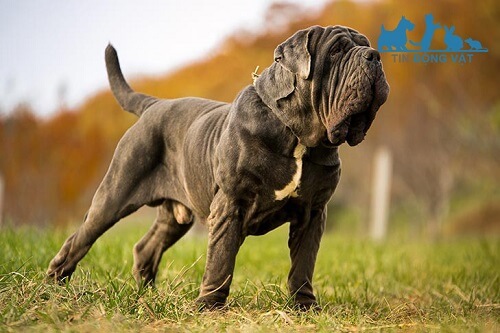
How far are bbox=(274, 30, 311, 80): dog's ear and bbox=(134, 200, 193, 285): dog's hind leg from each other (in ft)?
5.44

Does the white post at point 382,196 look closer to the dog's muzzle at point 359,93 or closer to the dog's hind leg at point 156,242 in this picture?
the dog's hind leg at point 156,242

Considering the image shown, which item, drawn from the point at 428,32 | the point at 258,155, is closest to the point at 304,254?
the point at 258,155

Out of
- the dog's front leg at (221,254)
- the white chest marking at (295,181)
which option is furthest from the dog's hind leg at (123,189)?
the white chest marking at (295,181)

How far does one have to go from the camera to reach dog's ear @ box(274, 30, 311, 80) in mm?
3750

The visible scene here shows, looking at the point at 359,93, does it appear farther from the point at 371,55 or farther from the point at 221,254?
the point at 221,254

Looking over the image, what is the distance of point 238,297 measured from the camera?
4.32 meters

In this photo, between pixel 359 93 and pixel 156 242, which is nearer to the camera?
pixel 359 93

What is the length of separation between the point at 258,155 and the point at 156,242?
5.23 feet

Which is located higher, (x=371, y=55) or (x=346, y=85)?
(x=371, y=55)

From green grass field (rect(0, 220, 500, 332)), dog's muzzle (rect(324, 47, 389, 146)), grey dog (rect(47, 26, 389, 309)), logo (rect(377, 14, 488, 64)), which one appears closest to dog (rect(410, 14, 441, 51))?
logo (rect(377, 14, 488, 64))

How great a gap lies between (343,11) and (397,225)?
5.64m

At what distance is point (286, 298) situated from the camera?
4309 mm

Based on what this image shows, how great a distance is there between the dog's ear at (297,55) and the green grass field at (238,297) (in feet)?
4.36

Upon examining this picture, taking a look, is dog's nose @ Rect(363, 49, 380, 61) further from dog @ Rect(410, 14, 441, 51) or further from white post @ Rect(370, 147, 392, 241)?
dog @ Rect(410, 14, 441, 51)
